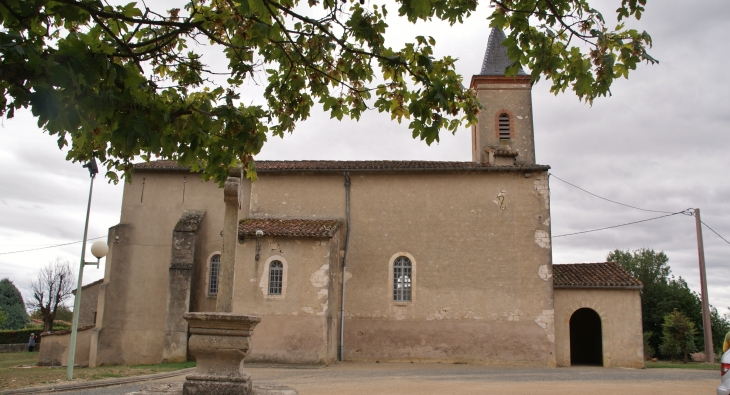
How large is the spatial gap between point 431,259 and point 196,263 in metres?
9.06

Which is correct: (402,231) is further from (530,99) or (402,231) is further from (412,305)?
(530,99)

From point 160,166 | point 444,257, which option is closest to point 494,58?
point 444,257

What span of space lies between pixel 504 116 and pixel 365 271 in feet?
30.5

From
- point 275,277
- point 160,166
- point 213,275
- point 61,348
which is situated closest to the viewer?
point 275,277

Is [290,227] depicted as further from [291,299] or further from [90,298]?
[90,298]

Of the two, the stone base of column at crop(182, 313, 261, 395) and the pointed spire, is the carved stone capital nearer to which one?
the stone base of column at crop(182, 313, 261, 395)

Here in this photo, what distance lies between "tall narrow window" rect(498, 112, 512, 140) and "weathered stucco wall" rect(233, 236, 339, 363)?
917 cm

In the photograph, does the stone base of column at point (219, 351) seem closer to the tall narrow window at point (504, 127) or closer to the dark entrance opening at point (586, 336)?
the tall narrow window at point (504, 127)

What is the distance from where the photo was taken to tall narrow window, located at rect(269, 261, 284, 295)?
1861 centimetres

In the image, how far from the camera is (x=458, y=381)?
13266mm

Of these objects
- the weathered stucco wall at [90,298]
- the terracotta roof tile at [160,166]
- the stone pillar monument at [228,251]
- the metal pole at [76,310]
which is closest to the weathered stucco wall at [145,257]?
the terracotta roof tile at [160,166]

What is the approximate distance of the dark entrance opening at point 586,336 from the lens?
2402 centimetres

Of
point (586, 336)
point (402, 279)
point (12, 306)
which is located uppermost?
point (402, 279)

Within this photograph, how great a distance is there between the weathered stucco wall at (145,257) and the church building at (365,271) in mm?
43
